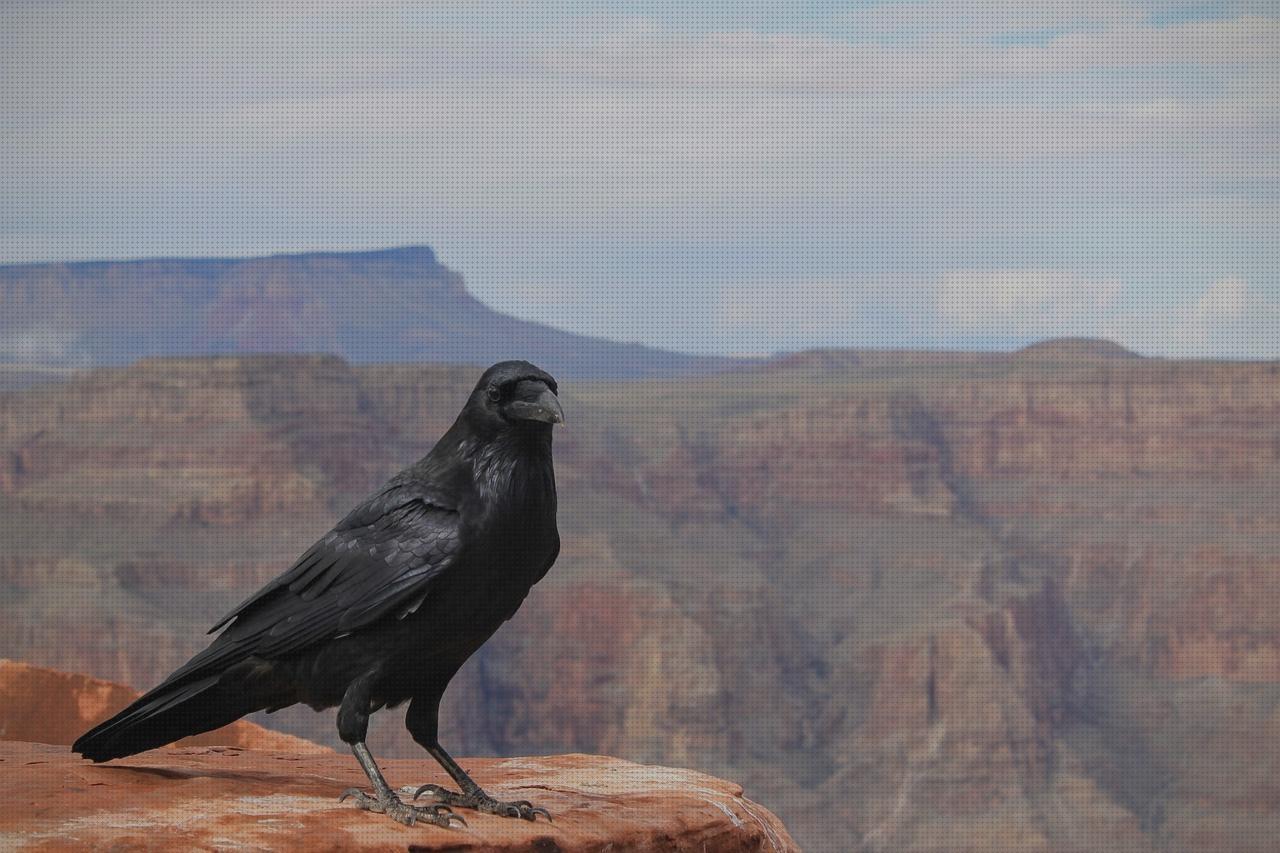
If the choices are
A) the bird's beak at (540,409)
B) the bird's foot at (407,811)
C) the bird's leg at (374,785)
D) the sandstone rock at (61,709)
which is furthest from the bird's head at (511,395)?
the sandstone rock at (61,709)

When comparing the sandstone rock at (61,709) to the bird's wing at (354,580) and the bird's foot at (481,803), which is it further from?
the bird's wing at (354,580)

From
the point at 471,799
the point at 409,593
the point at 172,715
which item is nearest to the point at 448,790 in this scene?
the point at 471,799

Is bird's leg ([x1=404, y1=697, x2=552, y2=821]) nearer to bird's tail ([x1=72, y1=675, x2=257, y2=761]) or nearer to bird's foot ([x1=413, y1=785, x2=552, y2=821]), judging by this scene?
bird's foot ([x1=413, y1=785, x2=552, y2=821])

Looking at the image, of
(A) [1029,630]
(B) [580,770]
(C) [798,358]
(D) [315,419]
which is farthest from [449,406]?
(B) [580,770]

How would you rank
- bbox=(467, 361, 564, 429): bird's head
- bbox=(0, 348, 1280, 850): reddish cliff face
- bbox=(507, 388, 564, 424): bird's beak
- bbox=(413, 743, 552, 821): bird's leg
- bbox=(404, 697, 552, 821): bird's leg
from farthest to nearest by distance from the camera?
bbox=(0, 348, 1280, 850): reddish cliff face, bbox=(413, 743, 552, 821): bird's leg, bbox=(404, 697, 552, 821): bird's leg, bbox=(467, 361, 564, 429): bird's head, bbox=(507, 388, 564, 424): bird's beak

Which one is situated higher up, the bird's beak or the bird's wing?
the bird's beak

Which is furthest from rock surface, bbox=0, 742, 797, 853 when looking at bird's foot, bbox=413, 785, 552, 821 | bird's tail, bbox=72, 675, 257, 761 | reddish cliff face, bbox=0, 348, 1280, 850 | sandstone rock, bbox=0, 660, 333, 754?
reddish cliff face, bbox=0, 348, 1280, 850

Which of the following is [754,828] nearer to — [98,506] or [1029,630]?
[98,506]

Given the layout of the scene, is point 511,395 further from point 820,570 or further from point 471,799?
point 820,570
